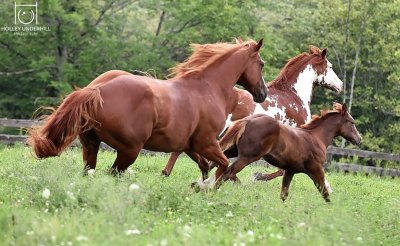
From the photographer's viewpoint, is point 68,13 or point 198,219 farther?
point 68,13

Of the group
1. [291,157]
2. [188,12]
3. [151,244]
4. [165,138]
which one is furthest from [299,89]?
[188,12]

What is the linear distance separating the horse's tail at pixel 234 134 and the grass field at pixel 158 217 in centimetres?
58

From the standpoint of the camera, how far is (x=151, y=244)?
518cm

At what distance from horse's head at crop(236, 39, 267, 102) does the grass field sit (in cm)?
149

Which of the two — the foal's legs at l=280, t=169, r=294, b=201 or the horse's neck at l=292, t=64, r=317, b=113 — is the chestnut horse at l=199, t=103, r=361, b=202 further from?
the horse's neck at l=292, t=64, r=317, b=113

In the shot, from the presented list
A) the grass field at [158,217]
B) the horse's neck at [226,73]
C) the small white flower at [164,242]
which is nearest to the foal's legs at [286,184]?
the grass field at [158,217]

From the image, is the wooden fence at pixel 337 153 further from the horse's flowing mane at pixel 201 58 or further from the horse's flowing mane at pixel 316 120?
the horse's flowing mane at pixel 201 58

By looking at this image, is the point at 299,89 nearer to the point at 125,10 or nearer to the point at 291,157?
the point at 291,157

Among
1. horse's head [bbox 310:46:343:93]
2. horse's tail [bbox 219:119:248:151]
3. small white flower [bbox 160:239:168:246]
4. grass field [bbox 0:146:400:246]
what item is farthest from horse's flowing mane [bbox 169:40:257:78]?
small white flower [bbox 160:239:168:246]

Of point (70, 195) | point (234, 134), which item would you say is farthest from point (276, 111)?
point (70, 195)

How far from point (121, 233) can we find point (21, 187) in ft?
10.6

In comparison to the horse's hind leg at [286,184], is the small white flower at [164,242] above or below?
above

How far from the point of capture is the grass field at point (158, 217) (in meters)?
5.29

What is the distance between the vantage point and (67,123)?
26.1 feet
